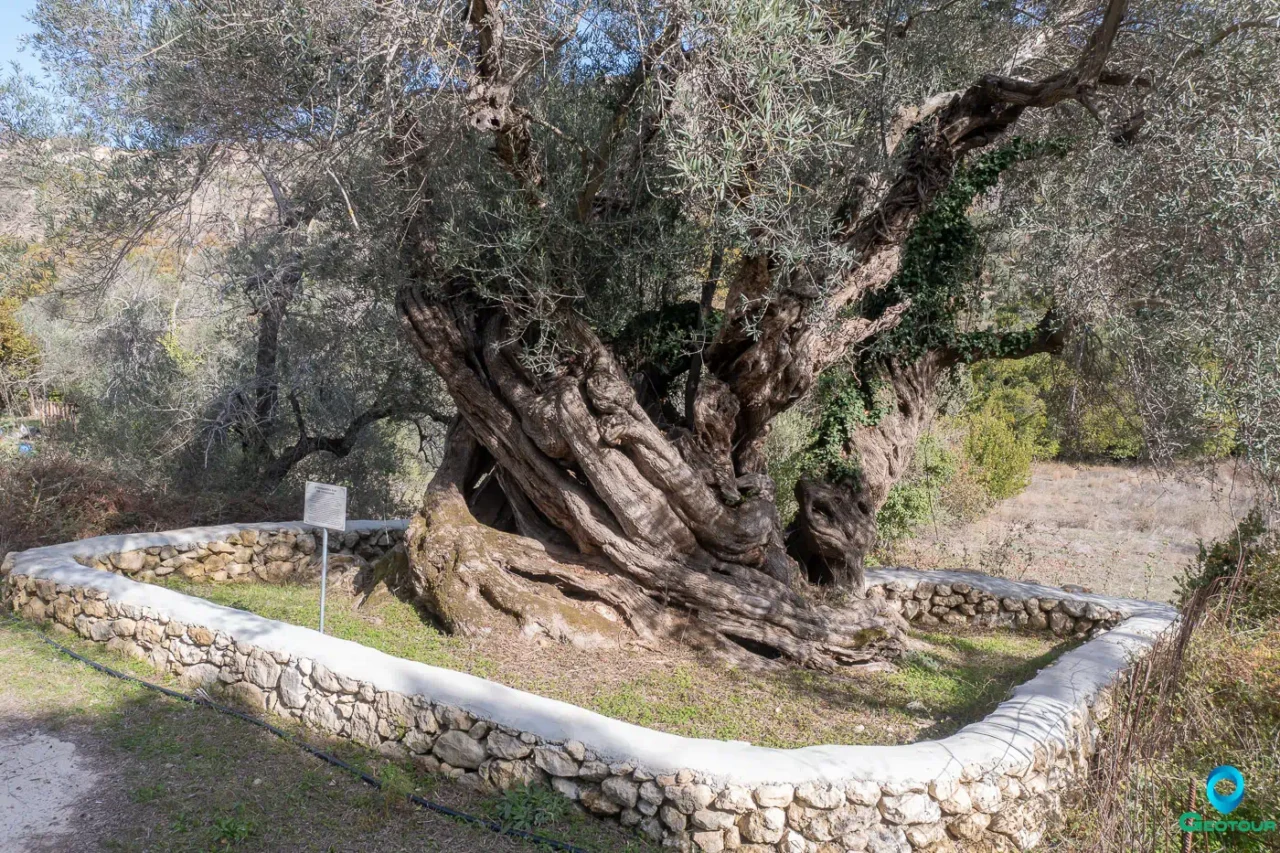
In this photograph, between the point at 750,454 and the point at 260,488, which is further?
the point at 260,488

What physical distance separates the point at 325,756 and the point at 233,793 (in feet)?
1.84

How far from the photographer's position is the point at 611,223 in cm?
729

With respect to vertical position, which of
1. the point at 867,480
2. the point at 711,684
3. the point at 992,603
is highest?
the point at 867,480

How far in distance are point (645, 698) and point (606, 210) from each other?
4085 millimetres

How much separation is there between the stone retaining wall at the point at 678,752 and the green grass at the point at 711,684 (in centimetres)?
90

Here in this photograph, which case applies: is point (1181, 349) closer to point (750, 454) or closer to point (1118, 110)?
point (1118, 110)

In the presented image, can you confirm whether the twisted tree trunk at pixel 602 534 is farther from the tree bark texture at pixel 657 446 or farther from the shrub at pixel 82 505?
the shrub at pixel 82 505

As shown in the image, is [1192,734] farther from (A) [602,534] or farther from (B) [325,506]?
(B) [325,506]

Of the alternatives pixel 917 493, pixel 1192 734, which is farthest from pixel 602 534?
pixel 917 493

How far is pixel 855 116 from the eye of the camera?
7855 millimetres

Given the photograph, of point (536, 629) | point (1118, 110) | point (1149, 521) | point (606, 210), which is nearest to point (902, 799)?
point (536, 629)

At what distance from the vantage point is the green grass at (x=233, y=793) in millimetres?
4297

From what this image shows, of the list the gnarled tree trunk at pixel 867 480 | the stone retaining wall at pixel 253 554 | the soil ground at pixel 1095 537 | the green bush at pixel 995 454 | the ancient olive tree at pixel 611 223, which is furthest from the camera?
the green bush at pixel 995 454

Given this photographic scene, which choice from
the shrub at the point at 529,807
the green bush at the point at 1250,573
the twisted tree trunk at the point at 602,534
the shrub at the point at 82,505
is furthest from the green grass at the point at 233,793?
the green bush at the point at 1250,573
